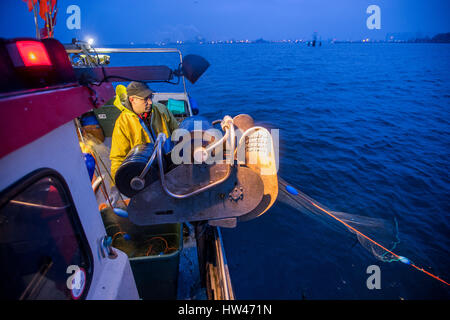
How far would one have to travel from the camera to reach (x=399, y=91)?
21.9m

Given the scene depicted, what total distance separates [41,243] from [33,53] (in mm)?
1015

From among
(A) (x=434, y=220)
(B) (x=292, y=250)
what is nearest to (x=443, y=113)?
(A) (x=434, y=220)

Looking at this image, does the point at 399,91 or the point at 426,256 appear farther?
the point at 399,91

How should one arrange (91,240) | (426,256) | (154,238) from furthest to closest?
(426,256), (154,238), (91,240)

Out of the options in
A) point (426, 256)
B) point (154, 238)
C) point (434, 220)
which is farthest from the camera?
point (434, 220)

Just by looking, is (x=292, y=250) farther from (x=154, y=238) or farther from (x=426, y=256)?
(x=154, y=238)

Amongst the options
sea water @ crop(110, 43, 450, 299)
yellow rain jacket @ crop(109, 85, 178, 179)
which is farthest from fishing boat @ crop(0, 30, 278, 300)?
sea water @ crop(110, 43, 450, 299)

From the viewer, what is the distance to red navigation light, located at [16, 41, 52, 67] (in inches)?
37.8

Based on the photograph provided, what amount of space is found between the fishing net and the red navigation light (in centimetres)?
671

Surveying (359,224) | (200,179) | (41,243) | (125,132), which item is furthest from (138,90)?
(359,224)

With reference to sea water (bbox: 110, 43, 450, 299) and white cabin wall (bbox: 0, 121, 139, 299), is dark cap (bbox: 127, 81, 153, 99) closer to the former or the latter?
white cabin wall (bbox: 0, 121, 139, 299)

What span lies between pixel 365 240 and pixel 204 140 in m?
6.27
